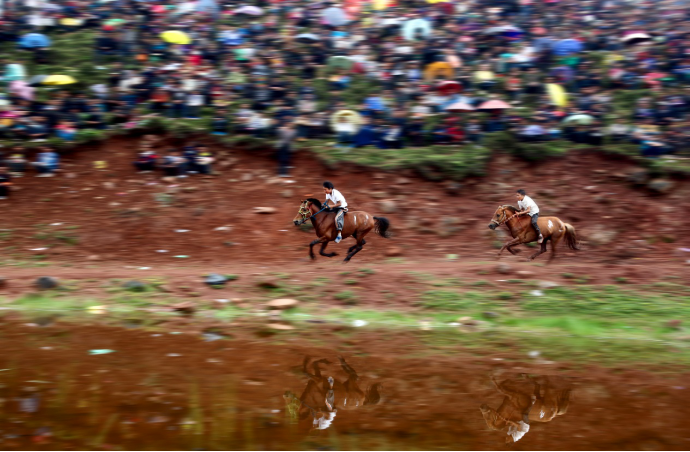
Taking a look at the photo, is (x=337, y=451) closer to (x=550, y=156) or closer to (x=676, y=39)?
(x=550, y=156)

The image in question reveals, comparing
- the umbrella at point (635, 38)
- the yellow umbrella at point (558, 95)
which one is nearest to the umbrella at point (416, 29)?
the yellow umbrella at point (558, 95)

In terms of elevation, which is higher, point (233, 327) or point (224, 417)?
point (224, 417)

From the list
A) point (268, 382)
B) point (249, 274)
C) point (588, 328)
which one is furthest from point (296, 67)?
point (268, 382)

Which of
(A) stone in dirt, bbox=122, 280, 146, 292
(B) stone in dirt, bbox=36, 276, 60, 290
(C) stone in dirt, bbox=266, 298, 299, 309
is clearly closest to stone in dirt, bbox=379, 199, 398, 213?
(C) stone in dirt, bbox=266, 298, 299, 309

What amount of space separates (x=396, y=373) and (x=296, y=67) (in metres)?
14.4

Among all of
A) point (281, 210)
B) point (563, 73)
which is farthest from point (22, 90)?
point (563, 73)

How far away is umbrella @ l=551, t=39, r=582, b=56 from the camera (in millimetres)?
19500

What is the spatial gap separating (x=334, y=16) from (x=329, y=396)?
17.9 metres

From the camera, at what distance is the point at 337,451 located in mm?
4660

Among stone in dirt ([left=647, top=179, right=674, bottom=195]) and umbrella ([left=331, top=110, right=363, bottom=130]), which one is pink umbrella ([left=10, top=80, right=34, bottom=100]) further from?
stone in dirt ([left=647, top=179, right=674, bottom=195])

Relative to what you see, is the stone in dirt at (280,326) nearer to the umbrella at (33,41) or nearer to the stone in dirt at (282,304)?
the stone in dirt at (282,304)

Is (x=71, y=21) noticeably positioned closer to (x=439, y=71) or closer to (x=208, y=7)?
(x=208, y=7)

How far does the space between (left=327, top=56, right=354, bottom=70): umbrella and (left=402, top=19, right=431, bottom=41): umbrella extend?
97.8 inches

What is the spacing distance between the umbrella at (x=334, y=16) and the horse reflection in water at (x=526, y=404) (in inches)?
678
